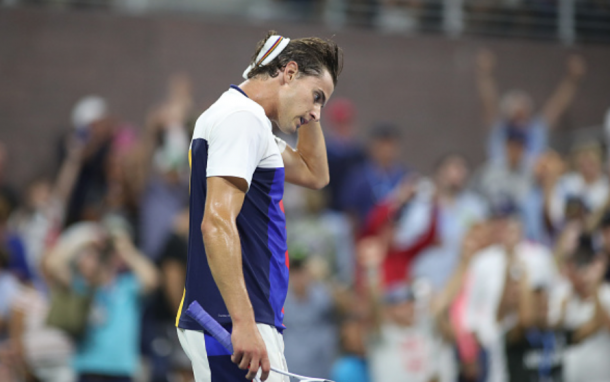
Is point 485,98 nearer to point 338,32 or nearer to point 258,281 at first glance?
point 338,32

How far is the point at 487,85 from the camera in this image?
488 inches

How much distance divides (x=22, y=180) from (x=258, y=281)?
8.49 meters

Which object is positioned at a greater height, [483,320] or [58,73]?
[58,73]

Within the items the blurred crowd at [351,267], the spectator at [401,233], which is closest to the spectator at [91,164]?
the blurred crowd at [351,267]

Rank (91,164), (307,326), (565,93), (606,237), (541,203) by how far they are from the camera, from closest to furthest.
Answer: (606,237) < (307,326) < (541,203) < (91,164) < (565,93)

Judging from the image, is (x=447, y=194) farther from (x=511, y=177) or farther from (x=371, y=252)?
(x=371, y=252)

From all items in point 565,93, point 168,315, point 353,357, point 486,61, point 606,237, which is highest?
point 486,61

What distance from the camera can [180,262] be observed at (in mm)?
8180

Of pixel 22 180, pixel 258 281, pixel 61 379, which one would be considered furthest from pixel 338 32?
pixel 258 281

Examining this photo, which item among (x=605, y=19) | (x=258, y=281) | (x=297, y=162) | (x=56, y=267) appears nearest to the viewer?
(x=258, y=281)

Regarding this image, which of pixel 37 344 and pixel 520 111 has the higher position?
pixel 520 111

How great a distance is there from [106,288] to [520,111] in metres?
6.03

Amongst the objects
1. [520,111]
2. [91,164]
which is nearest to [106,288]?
[91,164]

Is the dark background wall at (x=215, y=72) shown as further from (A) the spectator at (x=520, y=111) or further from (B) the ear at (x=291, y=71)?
(B) the ear at (x=291, y=71)
